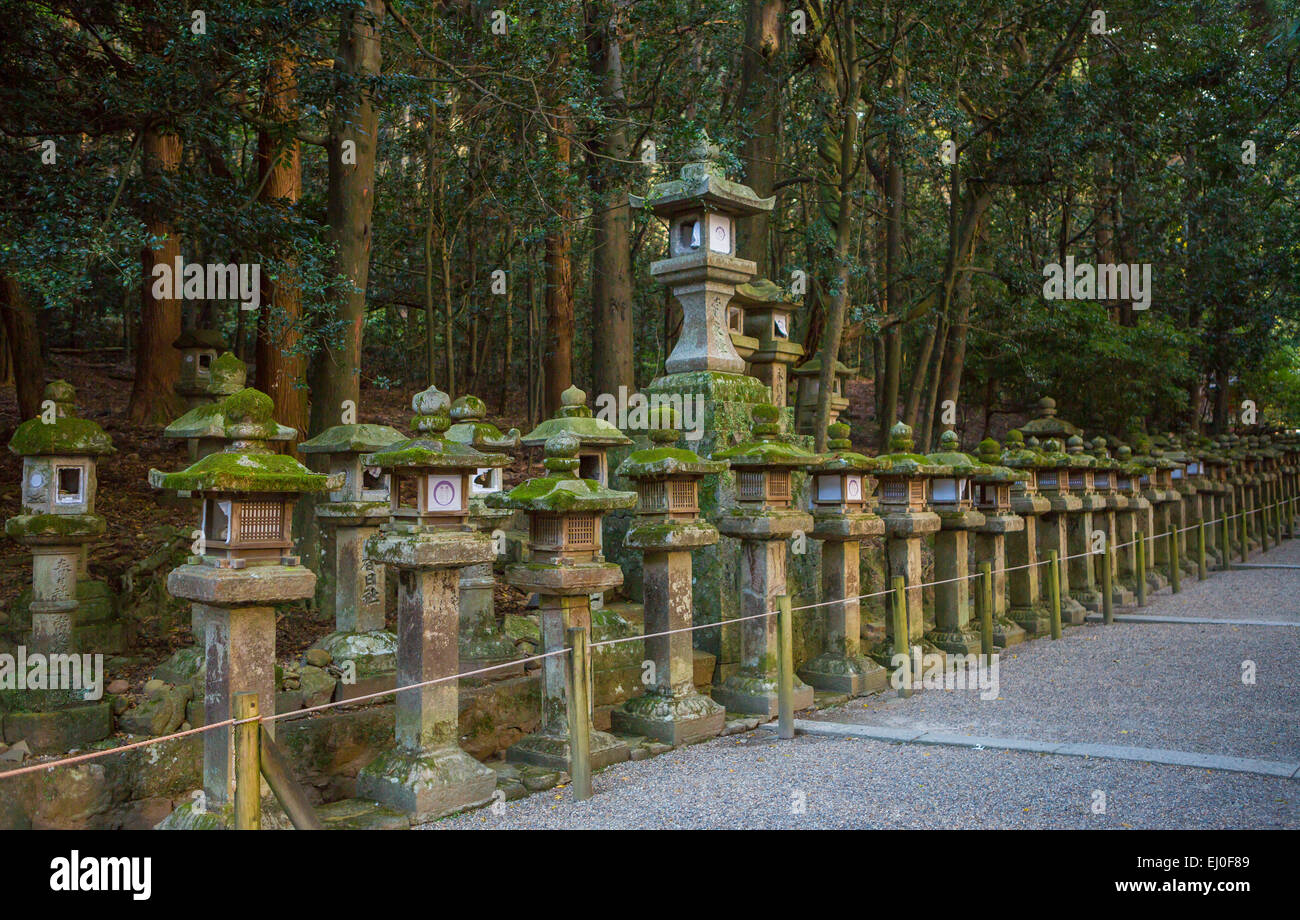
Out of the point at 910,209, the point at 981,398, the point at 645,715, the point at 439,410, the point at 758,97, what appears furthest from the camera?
the point at 981,398

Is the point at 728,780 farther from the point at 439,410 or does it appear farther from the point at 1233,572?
the point at 1233,572

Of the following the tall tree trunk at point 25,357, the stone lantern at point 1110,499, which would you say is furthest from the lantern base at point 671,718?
the tall tree trunk at point 25,357

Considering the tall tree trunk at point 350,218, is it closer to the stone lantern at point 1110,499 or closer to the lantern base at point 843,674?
the lantern base at point 843,674

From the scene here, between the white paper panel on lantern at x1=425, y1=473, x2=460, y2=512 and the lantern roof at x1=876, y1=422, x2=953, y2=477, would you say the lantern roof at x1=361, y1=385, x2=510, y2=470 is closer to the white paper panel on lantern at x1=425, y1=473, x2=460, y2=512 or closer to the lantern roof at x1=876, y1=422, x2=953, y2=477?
the white paper panel on lantern at x1=425, y1=473, x2=460, y2=512

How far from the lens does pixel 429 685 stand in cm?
520

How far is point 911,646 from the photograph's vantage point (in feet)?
28.1

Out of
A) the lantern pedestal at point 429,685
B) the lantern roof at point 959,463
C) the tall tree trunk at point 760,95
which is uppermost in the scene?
the tall tree trunk at point 760,95

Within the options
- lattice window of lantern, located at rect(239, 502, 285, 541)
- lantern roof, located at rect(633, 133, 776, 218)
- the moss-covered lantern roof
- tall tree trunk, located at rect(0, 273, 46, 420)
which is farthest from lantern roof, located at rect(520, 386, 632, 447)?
tall tree trunk, located at rect(0, 273, 46, 420)

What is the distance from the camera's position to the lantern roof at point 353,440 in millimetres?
7152

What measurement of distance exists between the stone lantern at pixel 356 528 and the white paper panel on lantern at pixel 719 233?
2980mm

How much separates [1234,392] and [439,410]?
24.0 m

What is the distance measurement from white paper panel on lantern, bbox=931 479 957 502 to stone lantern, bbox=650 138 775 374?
2252mm

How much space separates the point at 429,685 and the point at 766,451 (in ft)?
9.79
